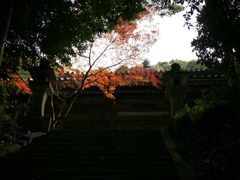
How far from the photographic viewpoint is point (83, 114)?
17062 millimetres

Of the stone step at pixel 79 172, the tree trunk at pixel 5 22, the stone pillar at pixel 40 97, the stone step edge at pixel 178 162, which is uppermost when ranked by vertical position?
the tree trunk at pixel 5 22

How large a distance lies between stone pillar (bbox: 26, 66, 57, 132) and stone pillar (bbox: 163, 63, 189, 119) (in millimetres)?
5902

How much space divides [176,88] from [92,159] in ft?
20.3

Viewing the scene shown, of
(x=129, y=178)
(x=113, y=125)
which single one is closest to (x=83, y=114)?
(x=113, y=125)

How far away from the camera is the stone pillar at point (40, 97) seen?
33.4 feet

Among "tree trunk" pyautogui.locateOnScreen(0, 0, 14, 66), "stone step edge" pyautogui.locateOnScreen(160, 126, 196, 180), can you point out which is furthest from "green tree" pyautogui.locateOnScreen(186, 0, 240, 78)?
"tree trunk" pyautogui.locateOnScreen(0, 0, 14, 66)

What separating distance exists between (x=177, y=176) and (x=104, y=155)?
2.51 meters

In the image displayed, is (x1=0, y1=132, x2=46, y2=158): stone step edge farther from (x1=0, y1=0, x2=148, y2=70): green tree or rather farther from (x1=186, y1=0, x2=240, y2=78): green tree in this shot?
(x1=186, y1=0, x2=240, y2=78): green tree

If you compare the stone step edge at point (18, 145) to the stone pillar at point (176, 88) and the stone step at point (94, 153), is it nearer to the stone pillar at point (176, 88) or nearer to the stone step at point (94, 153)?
the stone step at point (94, 153)

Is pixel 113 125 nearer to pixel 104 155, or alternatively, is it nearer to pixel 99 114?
pixel 99 114

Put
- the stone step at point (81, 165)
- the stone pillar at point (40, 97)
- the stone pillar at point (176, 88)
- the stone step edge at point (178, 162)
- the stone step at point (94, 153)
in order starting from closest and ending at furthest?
the stone step edge at point (178, 162)
the stone step at point (81, 165)
the stone step at point (94, 153)
the stone pillar at point (40, 97)
the stone pillar at point (176, 88)

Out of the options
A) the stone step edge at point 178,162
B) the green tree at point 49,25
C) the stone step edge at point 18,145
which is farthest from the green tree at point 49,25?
the stone step edge at point 178,162

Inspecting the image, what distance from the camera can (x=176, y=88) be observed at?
10.8m

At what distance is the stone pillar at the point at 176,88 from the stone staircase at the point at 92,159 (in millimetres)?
2364
